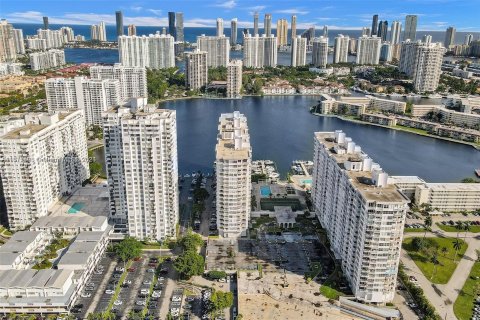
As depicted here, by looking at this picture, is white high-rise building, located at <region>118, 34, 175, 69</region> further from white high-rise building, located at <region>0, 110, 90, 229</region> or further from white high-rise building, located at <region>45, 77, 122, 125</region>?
white high-rise building, located at <region>0, 110, 90, 229</region>

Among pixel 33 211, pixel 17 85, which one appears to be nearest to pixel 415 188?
pixel 33 211

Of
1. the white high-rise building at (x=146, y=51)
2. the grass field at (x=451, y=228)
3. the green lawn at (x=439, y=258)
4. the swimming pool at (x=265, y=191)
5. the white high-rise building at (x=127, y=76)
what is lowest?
the green lawn at (x=439, y=258)

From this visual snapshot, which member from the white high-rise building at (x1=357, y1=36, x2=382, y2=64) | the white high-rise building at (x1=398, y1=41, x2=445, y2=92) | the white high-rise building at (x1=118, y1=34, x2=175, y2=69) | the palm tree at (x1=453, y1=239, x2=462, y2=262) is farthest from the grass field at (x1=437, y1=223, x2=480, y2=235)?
the white high-rise building at (x1=357, y1=36, x2=382, y2=64)

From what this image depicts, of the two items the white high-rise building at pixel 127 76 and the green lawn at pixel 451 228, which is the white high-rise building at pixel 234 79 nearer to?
the white high-rise building at pixel 127 76

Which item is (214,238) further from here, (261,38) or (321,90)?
(261,38)

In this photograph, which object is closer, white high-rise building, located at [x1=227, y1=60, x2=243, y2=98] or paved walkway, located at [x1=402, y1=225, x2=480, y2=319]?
paved walkway, located at [x1=402, y1=225, x2=480, y2=319]

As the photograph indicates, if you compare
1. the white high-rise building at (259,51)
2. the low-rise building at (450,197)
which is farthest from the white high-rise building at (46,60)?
the low-rise building at (450,197)
